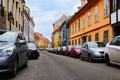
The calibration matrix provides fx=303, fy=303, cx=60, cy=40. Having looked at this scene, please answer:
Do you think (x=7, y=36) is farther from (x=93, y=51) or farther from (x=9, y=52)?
(x=93, y=51)

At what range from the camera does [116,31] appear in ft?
89.1

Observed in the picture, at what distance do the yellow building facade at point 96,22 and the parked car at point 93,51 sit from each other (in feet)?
20.7

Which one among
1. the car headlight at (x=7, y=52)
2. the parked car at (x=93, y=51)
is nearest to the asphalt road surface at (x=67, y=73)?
the car headlight at (x=7, y=52)

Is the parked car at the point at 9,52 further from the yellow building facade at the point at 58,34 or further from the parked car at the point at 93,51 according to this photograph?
the yellow building facade at the point at 58,34

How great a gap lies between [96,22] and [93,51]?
1345 cm

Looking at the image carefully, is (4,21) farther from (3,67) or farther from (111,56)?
(3,67)

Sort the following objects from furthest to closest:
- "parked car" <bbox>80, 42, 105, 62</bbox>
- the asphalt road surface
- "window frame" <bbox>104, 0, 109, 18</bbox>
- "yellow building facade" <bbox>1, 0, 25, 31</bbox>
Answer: "yellow building facade" <bbox>1, 0, 25, 31</bbox> → "window frame" <bbox>104, 0, 109, 18</bbox> → "parked car" <bbox>80, 42, 105, 62</bbox> → the asphalt road surface

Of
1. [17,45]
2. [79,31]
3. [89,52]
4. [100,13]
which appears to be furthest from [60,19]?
[17,45]

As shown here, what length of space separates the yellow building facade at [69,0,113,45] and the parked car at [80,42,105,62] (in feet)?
20.7

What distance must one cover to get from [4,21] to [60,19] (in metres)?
90.5

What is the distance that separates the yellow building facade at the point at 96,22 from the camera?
29.0 metres

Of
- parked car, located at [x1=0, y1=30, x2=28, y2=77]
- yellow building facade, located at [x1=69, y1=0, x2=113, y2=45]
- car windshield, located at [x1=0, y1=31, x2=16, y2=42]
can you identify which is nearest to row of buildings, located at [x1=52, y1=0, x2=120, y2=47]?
yellow building facade, located at [x1=69, y1=0, x2=113, y2=45]

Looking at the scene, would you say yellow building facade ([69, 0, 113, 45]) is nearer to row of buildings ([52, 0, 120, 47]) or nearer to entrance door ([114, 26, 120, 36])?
row of buildings ([52, 0, 120, 47])

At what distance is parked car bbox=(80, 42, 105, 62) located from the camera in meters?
19.7
